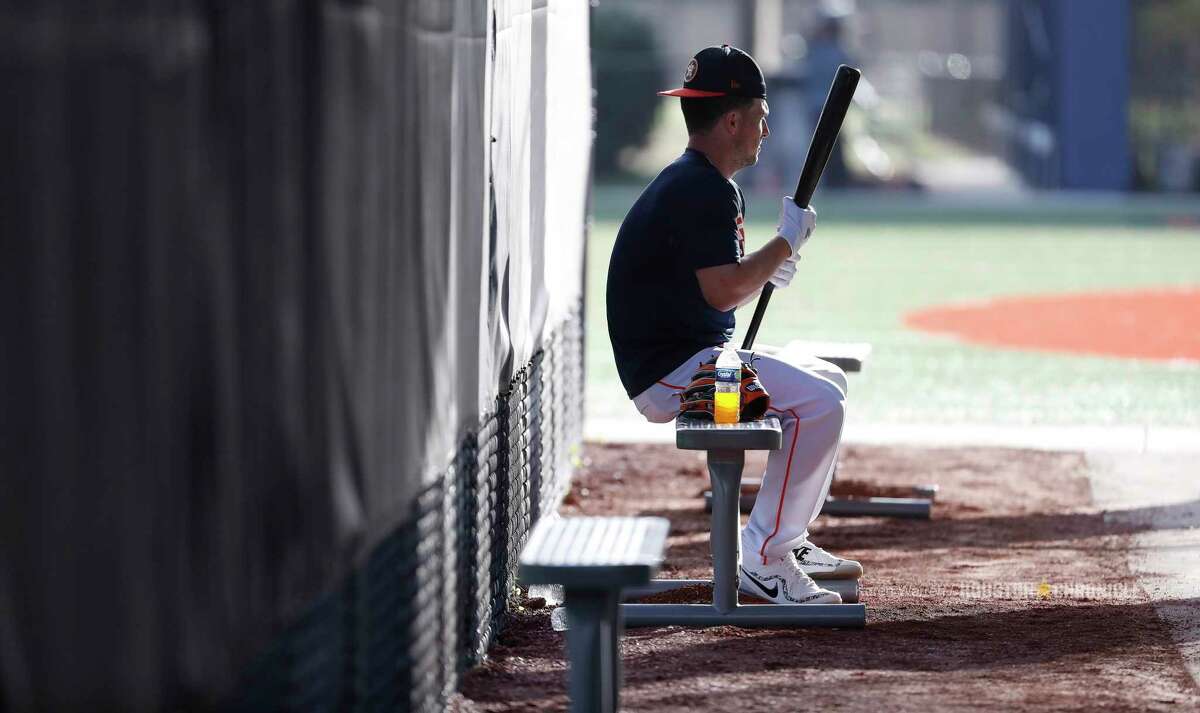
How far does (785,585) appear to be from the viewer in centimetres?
625

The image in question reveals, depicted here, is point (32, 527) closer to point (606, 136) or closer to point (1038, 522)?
point (1038, 522)

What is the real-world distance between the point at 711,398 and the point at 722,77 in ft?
3.58

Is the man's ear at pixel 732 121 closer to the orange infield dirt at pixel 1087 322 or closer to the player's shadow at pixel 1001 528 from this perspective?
the player's shadow at pixel 1001 528

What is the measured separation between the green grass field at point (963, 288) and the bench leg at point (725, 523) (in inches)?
212

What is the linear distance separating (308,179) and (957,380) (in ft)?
33.2

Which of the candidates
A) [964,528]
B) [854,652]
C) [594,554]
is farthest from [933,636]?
[964,528]

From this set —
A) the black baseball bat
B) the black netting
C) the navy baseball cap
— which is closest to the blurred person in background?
the black baseball bat

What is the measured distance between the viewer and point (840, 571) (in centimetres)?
658

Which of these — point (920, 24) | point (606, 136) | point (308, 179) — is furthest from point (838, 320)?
point (920, 24)

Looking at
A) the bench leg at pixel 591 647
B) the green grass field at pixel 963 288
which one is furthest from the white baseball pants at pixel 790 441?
the green grass field at pixel 963 288

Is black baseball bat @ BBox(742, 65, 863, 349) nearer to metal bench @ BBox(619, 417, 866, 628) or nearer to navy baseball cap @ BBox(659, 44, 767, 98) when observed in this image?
navy baseball cap @ BBox(659, 44, 767, 98)

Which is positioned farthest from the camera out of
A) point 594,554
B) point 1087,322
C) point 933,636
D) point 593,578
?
point 1087,322

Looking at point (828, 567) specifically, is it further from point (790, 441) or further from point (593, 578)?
point (593, 578)

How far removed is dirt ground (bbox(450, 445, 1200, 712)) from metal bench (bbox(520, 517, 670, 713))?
2.05ft
